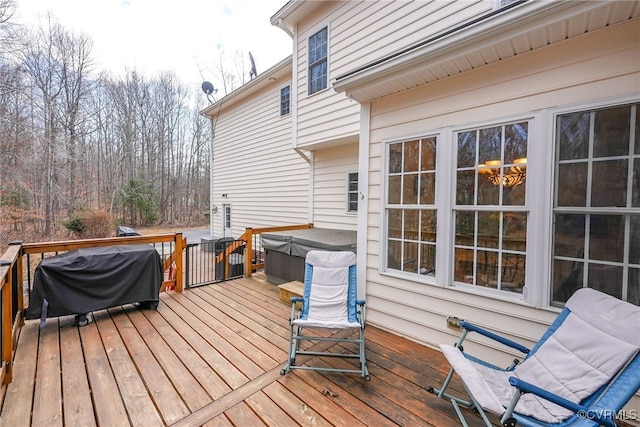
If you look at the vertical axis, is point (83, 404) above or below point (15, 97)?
below

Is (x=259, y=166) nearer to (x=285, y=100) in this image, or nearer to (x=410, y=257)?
(x=285, y=100)

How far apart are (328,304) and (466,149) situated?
7.19ft

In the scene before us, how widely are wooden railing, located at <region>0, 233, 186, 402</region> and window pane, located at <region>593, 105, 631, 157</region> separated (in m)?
4.71

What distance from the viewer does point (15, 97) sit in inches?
360

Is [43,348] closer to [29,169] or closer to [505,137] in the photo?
[505,137]

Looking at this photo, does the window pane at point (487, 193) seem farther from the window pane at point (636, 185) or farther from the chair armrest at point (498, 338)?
the chair armrest at point (498, 338)

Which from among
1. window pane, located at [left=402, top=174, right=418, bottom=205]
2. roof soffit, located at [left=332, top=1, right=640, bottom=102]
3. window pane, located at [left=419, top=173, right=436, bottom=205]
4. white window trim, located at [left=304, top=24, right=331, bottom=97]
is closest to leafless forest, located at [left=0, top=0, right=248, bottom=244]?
white window trim, located at [left=304, top=24, right=331, bottom=97]

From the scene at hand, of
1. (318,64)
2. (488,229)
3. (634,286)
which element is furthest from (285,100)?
(634,286)

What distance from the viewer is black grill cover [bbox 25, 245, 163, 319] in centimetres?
302

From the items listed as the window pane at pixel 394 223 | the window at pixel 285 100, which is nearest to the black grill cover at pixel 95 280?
the window pane at pixel 394 223

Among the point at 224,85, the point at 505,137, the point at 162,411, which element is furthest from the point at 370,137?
the point at 224,85

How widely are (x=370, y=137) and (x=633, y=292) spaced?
2.66 meters

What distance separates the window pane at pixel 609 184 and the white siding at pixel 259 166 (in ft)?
18.2

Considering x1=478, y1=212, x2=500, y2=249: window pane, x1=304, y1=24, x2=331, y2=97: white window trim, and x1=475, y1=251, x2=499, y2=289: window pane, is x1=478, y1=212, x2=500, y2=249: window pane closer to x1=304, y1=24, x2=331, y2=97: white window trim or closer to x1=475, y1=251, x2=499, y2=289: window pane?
x1=475, y1=251, x2=499, y2=289: window pane
